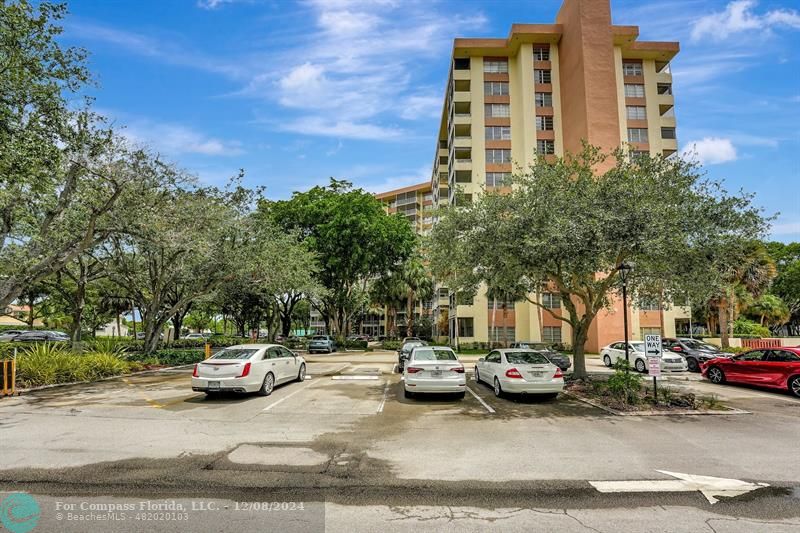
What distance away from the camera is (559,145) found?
141 ft

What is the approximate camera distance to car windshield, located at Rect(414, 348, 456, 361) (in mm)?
13086

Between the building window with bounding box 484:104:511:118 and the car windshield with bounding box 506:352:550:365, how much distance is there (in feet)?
118

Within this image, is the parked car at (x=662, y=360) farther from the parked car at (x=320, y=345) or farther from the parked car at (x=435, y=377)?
the parked car at (x=320, y=345)

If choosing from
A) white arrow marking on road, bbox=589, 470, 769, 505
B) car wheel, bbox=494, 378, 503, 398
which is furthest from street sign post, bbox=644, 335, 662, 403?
white arrow marking on road, bbox=589, 470, 769, 505

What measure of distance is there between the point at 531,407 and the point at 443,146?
50.3 m

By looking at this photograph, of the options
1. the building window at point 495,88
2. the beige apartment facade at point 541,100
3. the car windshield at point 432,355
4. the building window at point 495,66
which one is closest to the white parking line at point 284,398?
the car windshield at point 432,355

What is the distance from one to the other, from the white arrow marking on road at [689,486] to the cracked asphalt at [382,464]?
17cm

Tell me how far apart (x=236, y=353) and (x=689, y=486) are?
37.5 ft

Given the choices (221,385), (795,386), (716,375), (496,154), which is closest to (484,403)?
(221,385)

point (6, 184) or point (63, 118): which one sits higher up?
point (63, 118)

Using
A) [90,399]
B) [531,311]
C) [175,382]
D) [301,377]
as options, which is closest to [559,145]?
[531,311]

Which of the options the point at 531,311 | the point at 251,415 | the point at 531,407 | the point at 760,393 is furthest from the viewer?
the point at 531,311

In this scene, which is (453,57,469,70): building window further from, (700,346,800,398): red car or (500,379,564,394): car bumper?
(500,379,564,394): car bumper

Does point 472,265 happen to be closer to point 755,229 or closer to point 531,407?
point 531,407
